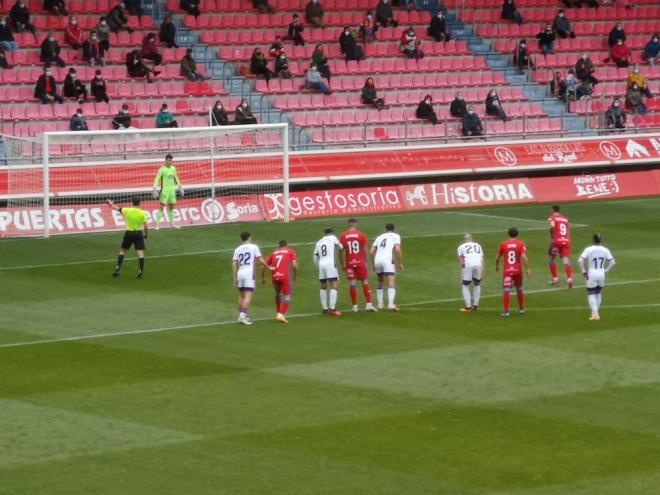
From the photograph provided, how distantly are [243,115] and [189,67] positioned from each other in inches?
136

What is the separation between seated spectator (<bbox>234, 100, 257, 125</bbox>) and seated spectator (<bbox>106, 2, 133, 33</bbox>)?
5406mm

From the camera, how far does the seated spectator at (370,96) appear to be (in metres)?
49.9

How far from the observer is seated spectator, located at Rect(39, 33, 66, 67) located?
4547 cm

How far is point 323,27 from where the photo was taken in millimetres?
53031

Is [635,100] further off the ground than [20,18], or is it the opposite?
[20,18]

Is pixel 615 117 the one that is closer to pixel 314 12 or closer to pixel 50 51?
pixel 314 12

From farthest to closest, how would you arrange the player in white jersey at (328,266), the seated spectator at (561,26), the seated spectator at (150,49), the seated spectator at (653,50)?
1. the seated spectator at (653,50)
2. the seated spectator at (561,26)
3. the seated spectator at (150,49)
4. the player in white jersey at (328,266)

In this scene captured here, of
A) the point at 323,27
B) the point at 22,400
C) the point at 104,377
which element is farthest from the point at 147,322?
the point at 323,27

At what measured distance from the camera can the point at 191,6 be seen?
165 ft

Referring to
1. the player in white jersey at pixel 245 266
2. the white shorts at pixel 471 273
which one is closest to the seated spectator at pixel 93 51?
the player in white jersey at pixel 245 266

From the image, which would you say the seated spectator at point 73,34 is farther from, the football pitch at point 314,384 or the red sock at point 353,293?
the red sock at point 353,293

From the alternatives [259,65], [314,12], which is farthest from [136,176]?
[314,12]

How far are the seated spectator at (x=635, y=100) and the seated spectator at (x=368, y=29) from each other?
361 inches

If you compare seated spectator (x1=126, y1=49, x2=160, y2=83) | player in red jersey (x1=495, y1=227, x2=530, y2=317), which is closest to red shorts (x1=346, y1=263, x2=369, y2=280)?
player in red jersey (x1=495, y1=227, x2=530, y2=317)
